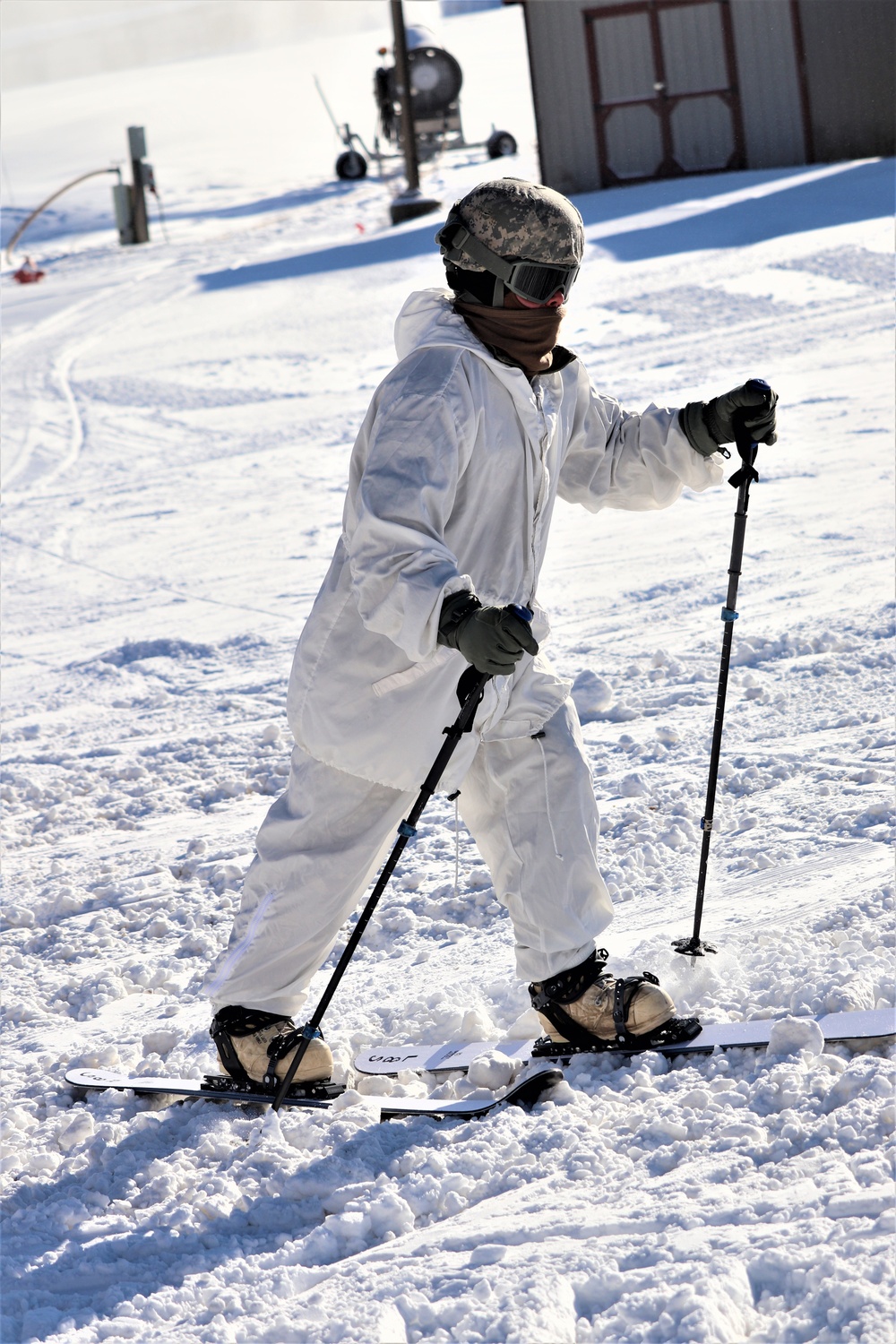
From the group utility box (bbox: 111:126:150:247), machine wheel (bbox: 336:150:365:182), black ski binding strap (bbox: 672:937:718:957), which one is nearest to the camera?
black ski binding strap (bbox: 672:937:718:957)

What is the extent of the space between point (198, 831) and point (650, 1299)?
275 centimetres

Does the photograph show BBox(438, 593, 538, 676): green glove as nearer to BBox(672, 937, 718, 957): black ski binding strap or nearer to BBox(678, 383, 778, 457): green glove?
BBox(678, 383, 778, 457): green glove

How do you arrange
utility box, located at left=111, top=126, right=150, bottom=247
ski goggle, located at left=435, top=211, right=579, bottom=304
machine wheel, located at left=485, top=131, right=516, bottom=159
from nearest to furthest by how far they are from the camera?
ski goggle, located at left=435, top=211, right=579, bottom=304, utility box, located at left=111, top=126, right=150, bottom=247, machine wheel, located at left=485, top=131, right=516, bottom=159

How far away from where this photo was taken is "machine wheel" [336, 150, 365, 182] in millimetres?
27328

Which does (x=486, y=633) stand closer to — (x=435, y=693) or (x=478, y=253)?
(x=435, y=693)

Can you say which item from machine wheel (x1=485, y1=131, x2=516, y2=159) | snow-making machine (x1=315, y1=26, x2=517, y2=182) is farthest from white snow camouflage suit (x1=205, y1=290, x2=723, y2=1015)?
machine wheel (x1=485, y1=131, x2=516, y2=159)

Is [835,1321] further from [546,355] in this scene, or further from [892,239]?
[892,239]

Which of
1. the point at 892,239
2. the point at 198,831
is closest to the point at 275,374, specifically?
the point at 892,239

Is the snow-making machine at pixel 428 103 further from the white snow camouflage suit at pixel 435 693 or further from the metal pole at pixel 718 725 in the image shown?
the white snow camouflage suit at pixel 435 693

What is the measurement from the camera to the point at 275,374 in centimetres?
1188

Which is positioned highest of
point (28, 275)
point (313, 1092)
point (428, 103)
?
point (428, 103)

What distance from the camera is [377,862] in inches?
118

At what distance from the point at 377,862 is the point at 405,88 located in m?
16.9

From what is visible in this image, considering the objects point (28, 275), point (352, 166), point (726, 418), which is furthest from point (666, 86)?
point (726, 418)
